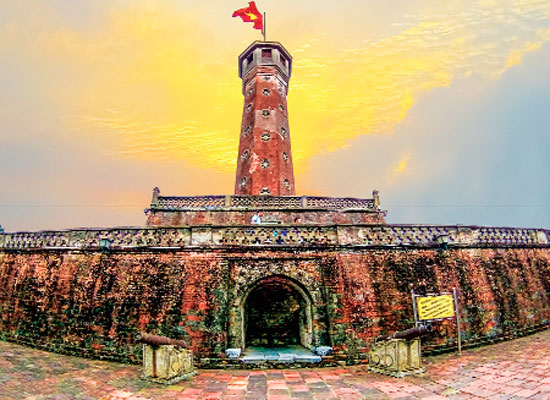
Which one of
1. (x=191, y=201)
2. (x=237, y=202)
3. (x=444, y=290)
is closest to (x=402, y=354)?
(x=444, y=290)

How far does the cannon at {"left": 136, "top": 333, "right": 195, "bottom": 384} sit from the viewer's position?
19.0 feet

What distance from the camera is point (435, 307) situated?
299 inches

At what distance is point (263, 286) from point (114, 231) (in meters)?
5.38

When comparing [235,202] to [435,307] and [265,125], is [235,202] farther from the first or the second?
[435,307]

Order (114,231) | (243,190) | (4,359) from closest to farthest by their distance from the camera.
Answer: (4,359)
(114,231)
(243,190)

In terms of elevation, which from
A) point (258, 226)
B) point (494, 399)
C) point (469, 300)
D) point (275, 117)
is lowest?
point (494, 399)

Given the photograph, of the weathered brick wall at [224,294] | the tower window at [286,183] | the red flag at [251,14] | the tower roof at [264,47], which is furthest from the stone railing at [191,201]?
the red flag at [251,14]

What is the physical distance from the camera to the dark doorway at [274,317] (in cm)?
848

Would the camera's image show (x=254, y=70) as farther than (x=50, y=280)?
Yes

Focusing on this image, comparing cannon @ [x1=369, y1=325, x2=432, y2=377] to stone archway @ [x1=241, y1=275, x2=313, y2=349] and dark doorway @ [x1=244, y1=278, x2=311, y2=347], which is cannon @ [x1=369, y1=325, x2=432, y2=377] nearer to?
stone archway @ [x1=241, y1=275, x2=313, y2=349]

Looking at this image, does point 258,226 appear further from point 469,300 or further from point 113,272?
point 469,300

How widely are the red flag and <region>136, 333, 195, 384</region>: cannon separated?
73.3 ft

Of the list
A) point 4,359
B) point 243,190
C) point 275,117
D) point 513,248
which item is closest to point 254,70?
point 275,117

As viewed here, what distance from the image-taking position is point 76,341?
25.4 ft
